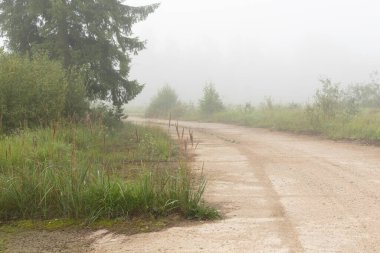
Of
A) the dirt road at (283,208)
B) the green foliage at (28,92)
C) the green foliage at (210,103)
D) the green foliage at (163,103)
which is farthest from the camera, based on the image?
the green foliage at (163,103)

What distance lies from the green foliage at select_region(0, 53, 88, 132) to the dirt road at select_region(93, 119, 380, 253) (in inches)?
173

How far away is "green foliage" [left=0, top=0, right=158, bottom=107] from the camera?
16.0 m

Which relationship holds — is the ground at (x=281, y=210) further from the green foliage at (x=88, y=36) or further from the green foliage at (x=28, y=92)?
the green foliage at (x=88, y=36)

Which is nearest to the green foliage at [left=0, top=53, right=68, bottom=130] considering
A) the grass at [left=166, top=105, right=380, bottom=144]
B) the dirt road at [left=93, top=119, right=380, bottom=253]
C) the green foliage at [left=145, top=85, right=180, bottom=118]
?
the dirt road at [left=93, top=119, right=380, bottom=253]

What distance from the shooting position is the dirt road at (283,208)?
4.66 m

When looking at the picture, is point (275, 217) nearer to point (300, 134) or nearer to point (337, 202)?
point (337, 202)

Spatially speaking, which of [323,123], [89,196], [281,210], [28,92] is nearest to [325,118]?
[323,123]

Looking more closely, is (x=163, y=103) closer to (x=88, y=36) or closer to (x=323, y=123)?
(x=88, y=36)

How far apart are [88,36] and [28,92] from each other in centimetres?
672

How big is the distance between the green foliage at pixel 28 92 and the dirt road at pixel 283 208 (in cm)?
438

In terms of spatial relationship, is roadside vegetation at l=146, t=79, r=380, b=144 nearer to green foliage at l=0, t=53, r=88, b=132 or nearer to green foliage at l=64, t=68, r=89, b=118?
green foliage at l=64, t=68, r=89, b=118

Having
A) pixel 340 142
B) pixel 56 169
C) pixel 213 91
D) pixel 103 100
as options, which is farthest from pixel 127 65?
pixel 213 91

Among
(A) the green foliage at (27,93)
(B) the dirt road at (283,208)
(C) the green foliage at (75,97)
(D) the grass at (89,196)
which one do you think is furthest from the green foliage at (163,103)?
(D) the grass at (89,196)

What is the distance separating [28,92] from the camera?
36.3 feet
